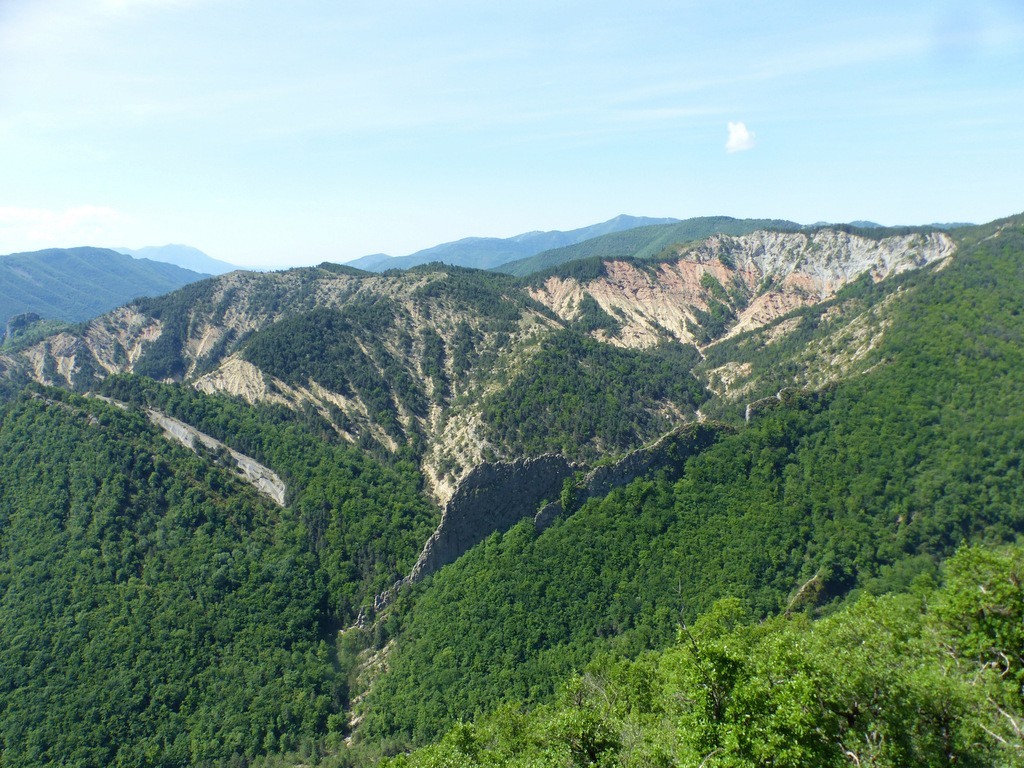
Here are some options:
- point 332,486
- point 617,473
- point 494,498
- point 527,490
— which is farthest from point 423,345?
point 617,473

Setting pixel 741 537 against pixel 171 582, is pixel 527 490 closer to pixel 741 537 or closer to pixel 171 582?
pixel 741 537

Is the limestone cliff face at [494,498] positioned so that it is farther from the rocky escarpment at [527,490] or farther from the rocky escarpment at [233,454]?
the rocky escarpment at [233,454]

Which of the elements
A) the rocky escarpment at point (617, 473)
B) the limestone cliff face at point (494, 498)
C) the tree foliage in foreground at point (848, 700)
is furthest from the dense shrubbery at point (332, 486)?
the tree foliage in foreground at point (848, 700)

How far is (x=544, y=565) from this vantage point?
78.4 metres

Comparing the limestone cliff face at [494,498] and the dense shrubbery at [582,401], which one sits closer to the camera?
the limestone cliff face at [494,498]

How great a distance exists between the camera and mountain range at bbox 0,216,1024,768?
34.2m

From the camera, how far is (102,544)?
8469 centimetres

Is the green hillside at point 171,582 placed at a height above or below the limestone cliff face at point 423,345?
below

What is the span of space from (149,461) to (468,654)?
6451cm

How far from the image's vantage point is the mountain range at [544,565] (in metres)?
34.2

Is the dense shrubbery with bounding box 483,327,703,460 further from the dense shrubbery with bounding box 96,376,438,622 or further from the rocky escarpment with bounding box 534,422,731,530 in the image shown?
the rocky escarpment with bounding box 534,422,731,530

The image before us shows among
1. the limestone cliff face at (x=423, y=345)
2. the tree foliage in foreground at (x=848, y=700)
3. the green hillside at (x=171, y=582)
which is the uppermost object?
the limestone cliff face at (x=423, y=345)

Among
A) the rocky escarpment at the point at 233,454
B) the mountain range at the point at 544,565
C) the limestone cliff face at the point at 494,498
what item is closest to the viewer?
the mountain range at the point at 544,565

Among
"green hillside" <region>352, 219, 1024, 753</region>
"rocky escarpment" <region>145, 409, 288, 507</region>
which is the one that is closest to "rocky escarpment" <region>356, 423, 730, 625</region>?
"green hillside" <region>352, 219, 1024, 753</region>
